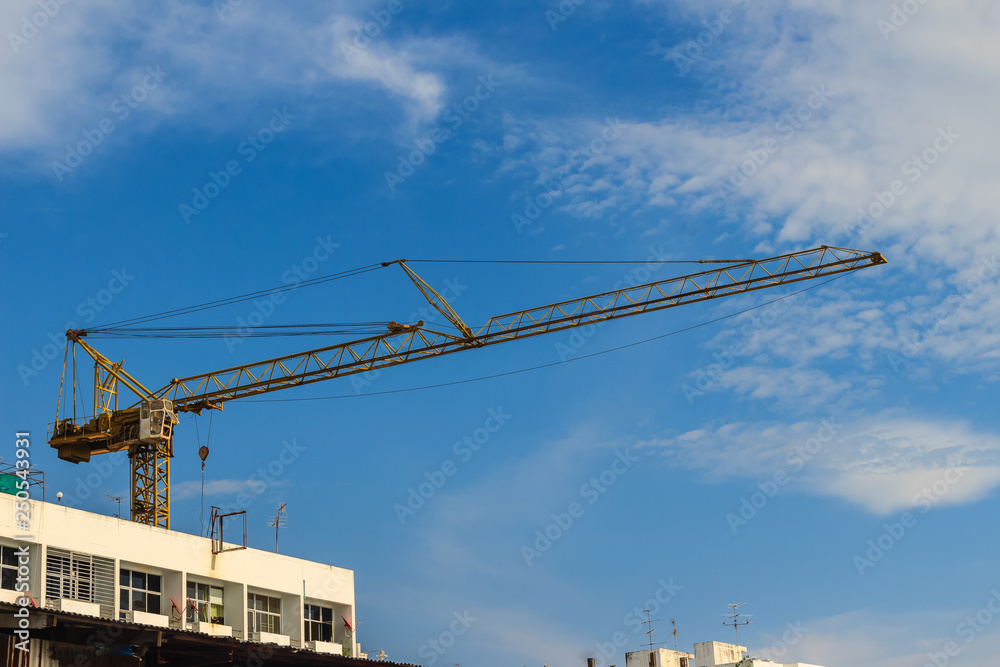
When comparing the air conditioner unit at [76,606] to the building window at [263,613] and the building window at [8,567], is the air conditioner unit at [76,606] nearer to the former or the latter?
the building window at [8,567]

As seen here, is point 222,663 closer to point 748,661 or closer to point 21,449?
point 21,449

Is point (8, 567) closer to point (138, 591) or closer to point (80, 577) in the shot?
point (80, 577)

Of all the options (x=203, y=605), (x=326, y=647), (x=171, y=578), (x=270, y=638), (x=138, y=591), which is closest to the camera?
(x=138, y=591)

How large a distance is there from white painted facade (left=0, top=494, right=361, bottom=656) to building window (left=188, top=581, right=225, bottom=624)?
0.06m

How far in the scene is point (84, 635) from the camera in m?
37.3

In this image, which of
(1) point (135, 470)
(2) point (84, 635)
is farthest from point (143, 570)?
(1) point (135, 470)

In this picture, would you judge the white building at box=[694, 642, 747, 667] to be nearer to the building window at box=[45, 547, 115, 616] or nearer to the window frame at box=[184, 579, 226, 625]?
the window frame at box=[184, 579, 226, 625]

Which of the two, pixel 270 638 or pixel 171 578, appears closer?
pixel 171 578

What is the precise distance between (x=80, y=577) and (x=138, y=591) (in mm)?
3266

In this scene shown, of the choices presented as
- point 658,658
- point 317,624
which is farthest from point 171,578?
point 658,658

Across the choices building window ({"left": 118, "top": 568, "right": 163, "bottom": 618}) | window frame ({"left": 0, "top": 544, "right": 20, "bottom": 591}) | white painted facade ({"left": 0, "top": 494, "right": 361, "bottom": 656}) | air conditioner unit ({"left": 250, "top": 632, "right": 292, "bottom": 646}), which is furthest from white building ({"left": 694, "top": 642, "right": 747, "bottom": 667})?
window frame ({"left": 0, "top": 544, "right": 20, "bottom": 591})

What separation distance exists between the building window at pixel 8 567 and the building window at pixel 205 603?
27.1 feet

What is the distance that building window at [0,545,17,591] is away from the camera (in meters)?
41.2

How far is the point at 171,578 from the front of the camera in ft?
158
